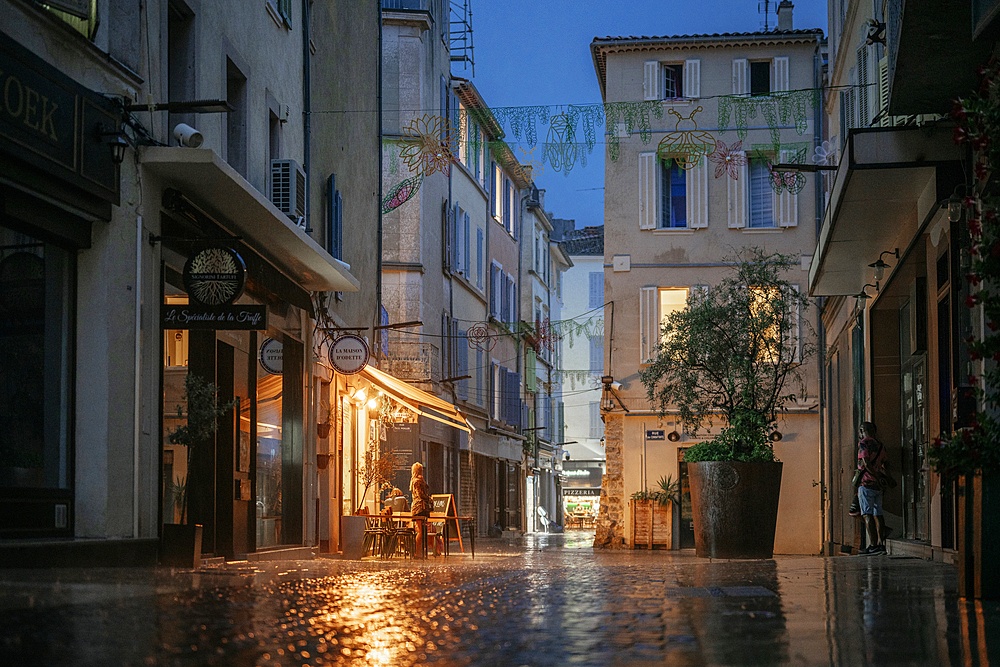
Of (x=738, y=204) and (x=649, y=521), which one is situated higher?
(x=738, y=204)

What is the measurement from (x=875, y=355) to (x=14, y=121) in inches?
450

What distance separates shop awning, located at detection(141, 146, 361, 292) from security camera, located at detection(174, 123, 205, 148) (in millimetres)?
347

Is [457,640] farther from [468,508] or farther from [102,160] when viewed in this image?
[468,508]

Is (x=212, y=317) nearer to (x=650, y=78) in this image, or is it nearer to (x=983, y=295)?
(x=983, y=295)

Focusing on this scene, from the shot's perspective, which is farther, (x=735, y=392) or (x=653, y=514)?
(x=653, y=514)

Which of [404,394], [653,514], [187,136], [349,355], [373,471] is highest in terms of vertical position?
[187,136]

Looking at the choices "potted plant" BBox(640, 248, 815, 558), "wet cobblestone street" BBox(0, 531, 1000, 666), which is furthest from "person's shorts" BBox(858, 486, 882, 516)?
"wet cobblestone street" BBox(0, 531, 1000, 666)

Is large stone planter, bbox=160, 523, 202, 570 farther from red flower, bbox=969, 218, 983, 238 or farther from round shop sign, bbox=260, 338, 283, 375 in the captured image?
red flower, bbox=969, 218, 983, 238

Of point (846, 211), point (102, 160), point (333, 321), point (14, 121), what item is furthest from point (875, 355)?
point (14, 121)

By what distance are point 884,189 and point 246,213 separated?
21.4 ft

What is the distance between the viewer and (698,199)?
2789 centimetres

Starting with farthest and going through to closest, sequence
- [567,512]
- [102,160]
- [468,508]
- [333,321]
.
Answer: [567,512] < [468,508] < [333,321] < [102,160]

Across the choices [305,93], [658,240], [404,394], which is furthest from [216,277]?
[658,240]

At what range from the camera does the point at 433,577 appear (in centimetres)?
994
